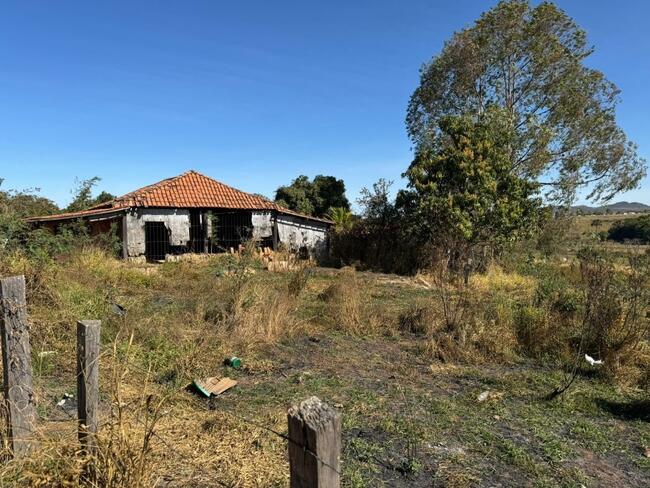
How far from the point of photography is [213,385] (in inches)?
203

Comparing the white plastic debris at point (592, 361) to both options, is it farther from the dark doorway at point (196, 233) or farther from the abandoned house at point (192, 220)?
the dark doorway at point (196, 233)

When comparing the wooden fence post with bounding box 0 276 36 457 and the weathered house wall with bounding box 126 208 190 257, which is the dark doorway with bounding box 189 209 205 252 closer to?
the weathered house wall with bounding box 126 208 190 257

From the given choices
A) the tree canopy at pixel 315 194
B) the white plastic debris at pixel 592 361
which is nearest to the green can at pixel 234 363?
the white plastic debris at pixel 592 361

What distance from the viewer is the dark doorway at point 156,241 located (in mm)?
20516

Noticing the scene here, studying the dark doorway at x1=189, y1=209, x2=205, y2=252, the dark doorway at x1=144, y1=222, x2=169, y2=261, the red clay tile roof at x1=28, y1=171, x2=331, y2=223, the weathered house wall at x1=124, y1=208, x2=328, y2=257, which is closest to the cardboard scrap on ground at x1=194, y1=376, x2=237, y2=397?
the weathered house wall at x1=124, y1=208, x2=328, y2=257

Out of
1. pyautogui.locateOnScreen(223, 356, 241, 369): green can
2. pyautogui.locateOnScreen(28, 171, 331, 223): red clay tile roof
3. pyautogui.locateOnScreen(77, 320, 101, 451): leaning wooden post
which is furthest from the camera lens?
pyautogui.locateOnScreen(28, 171, 331, 223): red clay tile roof

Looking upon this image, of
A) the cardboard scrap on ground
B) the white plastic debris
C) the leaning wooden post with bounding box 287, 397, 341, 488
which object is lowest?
the white plastic debris

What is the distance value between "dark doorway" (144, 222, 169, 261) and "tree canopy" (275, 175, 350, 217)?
12.9 metres

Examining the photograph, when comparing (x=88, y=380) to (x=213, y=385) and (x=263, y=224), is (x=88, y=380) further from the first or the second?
(x=263, y=224)

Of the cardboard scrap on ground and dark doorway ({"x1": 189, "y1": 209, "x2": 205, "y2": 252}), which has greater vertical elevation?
dark doorway ({"x1": 189, "y1": 209, "x2": 205, "y2": 252})

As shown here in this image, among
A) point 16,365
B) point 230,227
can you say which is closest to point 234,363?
point 16,365

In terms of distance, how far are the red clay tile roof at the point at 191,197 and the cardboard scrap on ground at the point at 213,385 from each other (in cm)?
1537

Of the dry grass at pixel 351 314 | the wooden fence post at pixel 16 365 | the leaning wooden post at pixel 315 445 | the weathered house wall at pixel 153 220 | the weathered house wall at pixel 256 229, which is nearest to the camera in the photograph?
the leaning wooden post at pixel 315 445

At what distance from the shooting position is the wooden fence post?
2854mm
